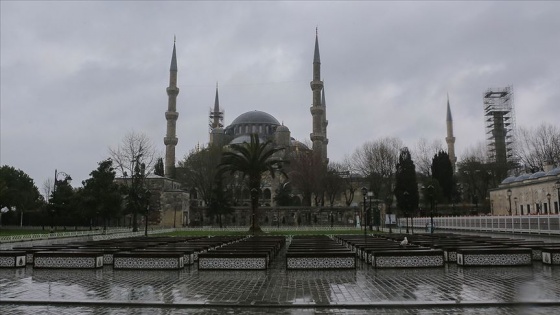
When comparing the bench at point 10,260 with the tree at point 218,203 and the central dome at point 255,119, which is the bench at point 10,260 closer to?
the tree at point 218,203

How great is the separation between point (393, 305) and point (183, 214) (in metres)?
46.7

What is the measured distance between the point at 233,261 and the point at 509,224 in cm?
2324

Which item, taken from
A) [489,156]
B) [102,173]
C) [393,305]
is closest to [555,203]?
[489,156]

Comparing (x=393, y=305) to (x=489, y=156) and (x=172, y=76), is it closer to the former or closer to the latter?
(x=489, y=156)

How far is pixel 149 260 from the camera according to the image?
12727mm

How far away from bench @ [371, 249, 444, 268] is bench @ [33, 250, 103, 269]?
26.7ft

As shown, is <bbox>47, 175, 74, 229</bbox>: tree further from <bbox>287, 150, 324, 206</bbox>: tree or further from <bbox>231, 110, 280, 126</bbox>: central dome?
<bbox>231, 110, 280, 126</bbox>: central dome

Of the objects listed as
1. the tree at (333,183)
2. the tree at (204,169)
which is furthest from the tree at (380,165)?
the tree at (204,169)

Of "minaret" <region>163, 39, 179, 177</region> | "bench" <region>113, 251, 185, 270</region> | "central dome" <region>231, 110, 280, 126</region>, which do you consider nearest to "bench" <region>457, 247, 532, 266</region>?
"bench" <region>113, 251, 185, 270</region>

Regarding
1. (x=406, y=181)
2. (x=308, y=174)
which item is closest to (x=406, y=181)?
(x=406, y=181)

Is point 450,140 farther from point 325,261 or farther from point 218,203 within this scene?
point 325,261

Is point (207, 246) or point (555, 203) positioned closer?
point (207, 246)

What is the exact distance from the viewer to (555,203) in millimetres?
35938

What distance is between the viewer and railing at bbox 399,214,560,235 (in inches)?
958
